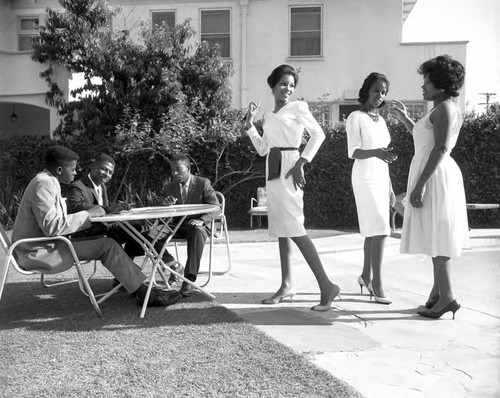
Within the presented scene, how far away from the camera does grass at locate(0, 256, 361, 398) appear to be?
2.73 m

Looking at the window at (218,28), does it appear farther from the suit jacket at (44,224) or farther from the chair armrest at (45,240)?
the chair armrest at (45,240)

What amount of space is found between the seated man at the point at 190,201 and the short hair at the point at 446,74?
2223mm

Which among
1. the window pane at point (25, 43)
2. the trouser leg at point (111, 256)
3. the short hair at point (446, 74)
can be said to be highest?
the window pane at point (25, 43)

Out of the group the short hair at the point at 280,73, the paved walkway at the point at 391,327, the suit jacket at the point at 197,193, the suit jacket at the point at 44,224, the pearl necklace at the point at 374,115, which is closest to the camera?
the paved walkway at the point at 391,327

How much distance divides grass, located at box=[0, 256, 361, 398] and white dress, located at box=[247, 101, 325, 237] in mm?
823

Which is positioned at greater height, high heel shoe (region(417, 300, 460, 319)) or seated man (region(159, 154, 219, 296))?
seated man (region(159, 154, 219, 296))

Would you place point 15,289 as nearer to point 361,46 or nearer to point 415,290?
point 415,290

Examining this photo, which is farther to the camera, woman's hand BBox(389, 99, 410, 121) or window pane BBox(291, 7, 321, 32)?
window pane BBox(291, 7, 321, 32)

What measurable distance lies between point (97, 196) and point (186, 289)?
1.20 metres

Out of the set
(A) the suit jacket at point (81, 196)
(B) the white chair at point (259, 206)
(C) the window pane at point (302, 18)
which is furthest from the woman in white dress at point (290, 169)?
(C) the window pane at point (302, 18)

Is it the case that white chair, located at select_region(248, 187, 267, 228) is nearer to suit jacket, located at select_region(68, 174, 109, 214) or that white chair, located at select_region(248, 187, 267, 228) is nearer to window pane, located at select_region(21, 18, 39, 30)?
suit jacket, located at select_region(68, 174, 109, 214)

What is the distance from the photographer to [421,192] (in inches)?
153

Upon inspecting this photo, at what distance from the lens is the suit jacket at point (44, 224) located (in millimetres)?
3758

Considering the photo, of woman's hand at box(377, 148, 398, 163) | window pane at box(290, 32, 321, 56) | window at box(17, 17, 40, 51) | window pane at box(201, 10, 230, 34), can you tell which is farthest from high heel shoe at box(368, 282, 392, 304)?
window pane at box(201, 10, 230, 34)
